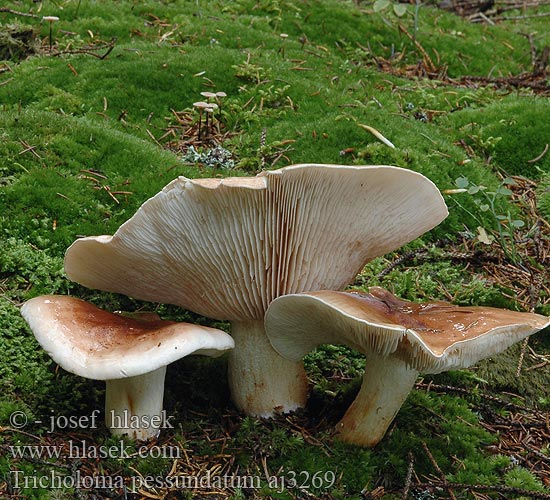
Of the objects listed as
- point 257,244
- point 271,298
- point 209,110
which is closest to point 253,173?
point 209,110

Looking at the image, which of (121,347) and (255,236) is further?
(255,236)

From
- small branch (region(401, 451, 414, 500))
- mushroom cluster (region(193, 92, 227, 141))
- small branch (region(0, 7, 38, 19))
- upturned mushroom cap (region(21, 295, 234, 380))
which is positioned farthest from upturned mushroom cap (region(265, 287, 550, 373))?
small branch (region(0, 7, 38, 19))

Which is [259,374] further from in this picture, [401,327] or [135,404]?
[401,327]

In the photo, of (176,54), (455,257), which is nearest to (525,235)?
(455,257)

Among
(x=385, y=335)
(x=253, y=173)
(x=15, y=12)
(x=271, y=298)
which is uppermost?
(x=15, y=12)

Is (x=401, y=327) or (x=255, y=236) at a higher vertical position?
(x=255, y=236)

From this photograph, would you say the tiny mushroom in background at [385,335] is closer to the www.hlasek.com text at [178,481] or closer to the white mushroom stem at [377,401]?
the white mushroom stem at [377,401]
